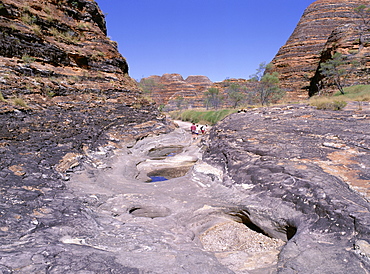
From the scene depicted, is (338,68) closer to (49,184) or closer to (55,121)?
(55,121)

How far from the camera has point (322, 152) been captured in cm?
615

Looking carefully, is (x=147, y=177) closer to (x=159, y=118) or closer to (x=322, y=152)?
(x=322, y=152)

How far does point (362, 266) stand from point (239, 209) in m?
2.61

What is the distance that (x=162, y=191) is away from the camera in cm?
632

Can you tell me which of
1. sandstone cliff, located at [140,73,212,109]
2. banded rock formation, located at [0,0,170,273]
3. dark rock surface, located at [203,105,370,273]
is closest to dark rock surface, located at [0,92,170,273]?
banded rock formation, located at [0,0,170,273]

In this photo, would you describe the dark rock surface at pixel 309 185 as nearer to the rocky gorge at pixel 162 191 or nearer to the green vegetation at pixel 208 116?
the rocky gorge at pixel 162 191

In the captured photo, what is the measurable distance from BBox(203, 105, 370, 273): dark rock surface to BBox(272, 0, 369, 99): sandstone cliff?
34.9m

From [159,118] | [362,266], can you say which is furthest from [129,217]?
[159,118]

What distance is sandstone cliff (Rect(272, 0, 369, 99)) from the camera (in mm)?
40094

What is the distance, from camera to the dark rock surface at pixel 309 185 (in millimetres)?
2807

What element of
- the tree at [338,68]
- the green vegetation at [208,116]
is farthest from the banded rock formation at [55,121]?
the tree at [338,68]

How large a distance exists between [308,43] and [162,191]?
49.1 metres

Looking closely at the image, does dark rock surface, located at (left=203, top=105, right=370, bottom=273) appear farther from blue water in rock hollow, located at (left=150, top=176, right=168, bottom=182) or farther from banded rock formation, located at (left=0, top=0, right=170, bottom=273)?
banded rock formation, located at (left=0, top=0, right=170, bottom=273)

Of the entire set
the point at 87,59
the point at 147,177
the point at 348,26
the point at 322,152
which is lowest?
the point at 147,177
